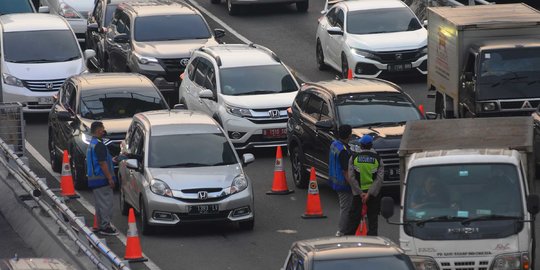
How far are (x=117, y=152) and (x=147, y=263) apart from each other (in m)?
5.14

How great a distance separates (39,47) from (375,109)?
11.0 metres

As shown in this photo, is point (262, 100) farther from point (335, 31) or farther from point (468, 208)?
point (468, 208)

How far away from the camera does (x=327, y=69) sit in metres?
35.8

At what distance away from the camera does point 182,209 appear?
860 inches

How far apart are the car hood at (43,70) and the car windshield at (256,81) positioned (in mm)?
4815

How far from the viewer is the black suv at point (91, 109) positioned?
25984mm

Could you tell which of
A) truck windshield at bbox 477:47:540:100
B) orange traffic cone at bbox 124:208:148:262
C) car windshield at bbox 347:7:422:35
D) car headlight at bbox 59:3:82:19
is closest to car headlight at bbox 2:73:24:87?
car windshield at bbox 347:7:422:35

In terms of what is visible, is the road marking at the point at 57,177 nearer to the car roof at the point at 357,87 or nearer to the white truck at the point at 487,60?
the car roof at the point at 357,87

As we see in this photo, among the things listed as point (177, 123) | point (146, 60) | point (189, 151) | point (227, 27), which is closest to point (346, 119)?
point (177, 123)

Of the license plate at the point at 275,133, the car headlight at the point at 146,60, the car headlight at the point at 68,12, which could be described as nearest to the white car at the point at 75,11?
the car headlight at the point at 68,12

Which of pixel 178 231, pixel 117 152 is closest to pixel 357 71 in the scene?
pixel 117 152

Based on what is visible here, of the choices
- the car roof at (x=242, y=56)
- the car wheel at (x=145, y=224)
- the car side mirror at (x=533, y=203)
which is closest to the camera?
the car side mirror at (x=533, y=203)

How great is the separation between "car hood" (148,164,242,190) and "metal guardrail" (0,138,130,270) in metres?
1.90

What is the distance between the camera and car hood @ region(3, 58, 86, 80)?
32.5 m
